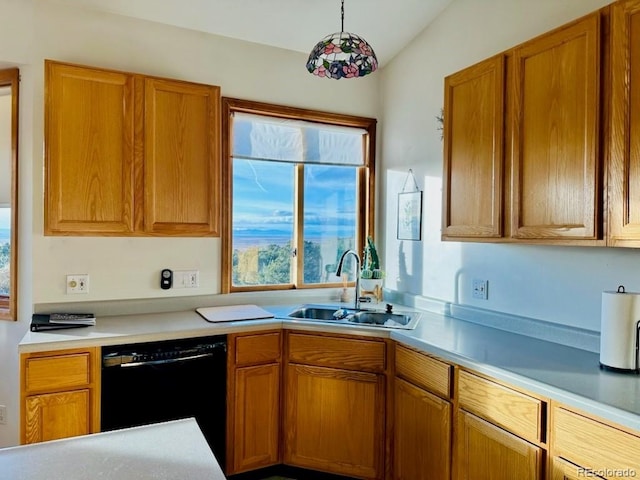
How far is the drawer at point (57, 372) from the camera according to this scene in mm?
1938

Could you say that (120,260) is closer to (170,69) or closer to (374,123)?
(170,69)

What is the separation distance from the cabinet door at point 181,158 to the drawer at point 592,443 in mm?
1875

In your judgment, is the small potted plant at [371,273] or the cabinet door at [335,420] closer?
the cabinet door at [335,420]

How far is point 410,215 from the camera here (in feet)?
10.0

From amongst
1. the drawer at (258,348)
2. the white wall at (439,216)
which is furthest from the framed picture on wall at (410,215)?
the drawer at (258,348)

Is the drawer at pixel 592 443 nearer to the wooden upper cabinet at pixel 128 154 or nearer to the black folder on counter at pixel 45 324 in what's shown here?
the wooden upper cabinet at pixel 128 154

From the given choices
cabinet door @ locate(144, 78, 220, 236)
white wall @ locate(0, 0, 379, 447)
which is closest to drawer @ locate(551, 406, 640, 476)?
cabinet door @ locate(144, 78, 220, 236)

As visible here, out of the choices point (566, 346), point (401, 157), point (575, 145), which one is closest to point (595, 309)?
point (566, 346)

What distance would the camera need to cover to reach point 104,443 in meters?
0.96

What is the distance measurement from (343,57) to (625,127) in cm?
123

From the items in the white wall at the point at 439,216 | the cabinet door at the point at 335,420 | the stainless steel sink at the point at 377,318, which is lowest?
the cabinet door at the point at 335,420

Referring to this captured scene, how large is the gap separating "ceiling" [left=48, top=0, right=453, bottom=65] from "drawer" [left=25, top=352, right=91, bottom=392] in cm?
192

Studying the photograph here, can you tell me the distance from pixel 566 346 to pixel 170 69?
2636 millimetres

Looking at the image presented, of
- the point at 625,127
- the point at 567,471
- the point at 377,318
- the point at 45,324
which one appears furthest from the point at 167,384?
the point at 625,127
